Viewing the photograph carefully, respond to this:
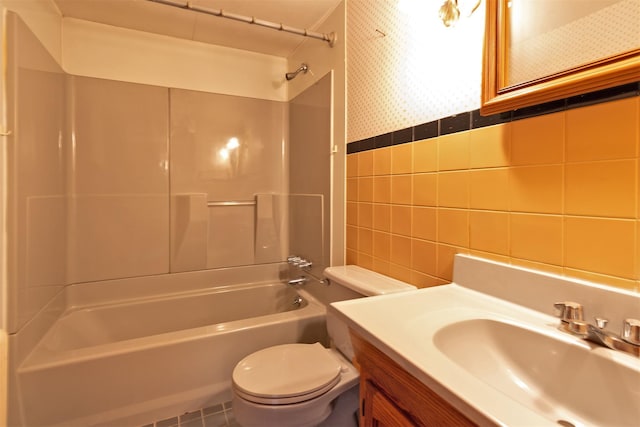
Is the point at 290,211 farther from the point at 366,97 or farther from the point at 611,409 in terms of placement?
the point at 611,409

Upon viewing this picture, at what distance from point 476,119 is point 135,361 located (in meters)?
1.72

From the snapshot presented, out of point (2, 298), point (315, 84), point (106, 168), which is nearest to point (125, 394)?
point (2, 298)

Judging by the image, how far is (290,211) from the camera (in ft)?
8.18

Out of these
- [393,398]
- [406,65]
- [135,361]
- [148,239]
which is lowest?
[135,361]

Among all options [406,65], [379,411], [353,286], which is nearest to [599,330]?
[379,411]

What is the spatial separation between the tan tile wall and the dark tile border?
2 centimetres

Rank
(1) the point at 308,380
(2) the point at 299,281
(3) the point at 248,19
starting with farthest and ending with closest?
1. (2) the point at 299,281
2. (3) the point at 248,19
3. (1) the point at 308,380

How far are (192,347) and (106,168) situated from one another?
1.32m

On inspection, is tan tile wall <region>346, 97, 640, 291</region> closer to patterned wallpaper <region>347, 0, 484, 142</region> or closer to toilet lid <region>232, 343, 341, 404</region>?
patterned wallpaper <region>347, 0, 484, 142</region>

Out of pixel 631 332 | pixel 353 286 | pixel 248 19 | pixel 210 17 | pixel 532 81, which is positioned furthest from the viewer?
pixel 210 17

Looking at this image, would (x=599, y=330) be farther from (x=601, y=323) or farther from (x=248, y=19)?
(x=248, y=19)

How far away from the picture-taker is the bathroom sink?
54 cm

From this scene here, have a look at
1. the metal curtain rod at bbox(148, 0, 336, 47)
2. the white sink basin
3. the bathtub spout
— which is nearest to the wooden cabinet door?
the white sink basin

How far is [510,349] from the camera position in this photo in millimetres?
714
